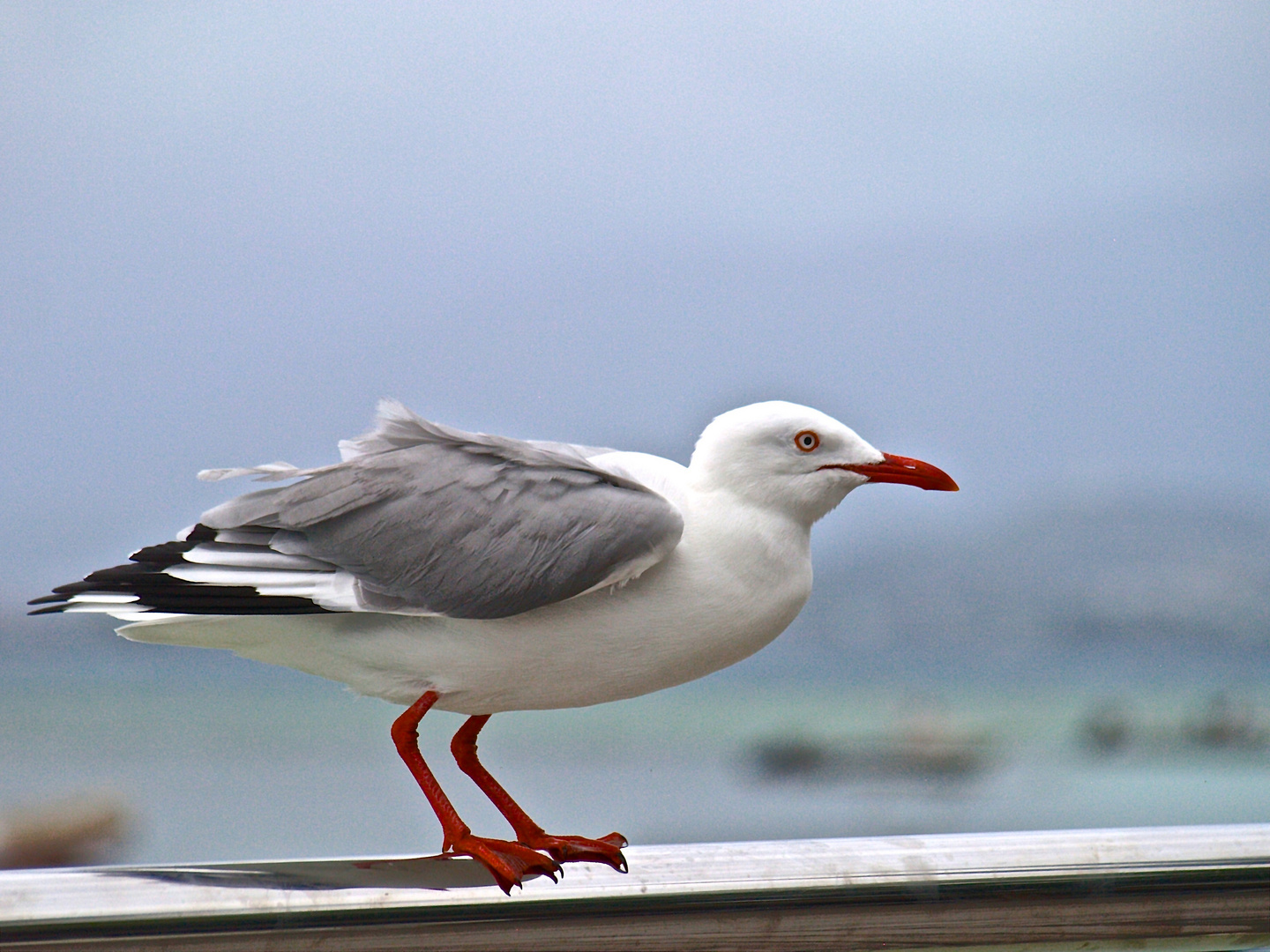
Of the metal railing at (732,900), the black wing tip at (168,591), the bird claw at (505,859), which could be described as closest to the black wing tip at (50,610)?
the black wing tip at (168,591)

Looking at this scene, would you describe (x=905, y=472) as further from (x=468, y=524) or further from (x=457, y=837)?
(x=457, y=837)

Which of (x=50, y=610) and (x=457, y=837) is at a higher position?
(x=50, y=610)

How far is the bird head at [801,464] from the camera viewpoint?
0.90 metres

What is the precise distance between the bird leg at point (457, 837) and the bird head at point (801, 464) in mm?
284

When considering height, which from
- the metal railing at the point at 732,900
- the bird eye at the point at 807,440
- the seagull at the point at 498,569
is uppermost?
the bird eye at the point at 807,440

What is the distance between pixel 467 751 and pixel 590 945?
250mm

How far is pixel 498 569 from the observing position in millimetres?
846

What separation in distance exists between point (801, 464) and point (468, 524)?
253 millimetres

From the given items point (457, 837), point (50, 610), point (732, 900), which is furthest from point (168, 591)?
point (732, 900)

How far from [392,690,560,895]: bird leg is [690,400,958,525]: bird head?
0.28m

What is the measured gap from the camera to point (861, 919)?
2.95ft

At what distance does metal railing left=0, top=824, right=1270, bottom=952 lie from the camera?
31.0 inches

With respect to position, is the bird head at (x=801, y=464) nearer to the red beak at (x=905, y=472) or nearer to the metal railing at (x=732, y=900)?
the red beak at (x=905, y=472)

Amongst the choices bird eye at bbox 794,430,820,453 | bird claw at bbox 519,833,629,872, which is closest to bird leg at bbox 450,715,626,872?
bird claw at bbox 519,833,629,872
